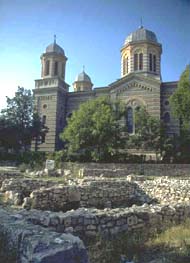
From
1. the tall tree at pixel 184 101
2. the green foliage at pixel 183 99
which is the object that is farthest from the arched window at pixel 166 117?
the green foliage at pixel 183 99

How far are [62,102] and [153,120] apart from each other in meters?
15.6

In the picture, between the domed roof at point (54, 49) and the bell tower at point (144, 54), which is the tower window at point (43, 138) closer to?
the domed roof at point (54, 49)

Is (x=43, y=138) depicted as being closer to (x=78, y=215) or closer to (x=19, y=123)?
(x=19, y=123)

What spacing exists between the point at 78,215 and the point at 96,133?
1036 inches

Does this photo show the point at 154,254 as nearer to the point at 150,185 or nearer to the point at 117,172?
the point at 150,185

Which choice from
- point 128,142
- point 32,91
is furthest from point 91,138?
point 32,91

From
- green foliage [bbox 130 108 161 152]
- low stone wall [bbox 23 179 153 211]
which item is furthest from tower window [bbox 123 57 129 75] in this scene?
low stone wall [bbox 23 179 153 211]

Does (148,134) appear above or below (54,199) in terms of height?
above

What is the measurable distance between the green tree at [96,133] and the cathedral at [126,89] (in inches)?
254

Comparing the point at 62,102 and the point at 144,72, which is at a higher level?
the point at 144,72

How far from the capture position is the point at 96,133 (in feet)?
110

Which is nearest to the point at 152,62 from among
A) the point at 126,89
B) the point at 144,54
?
the point at 144,54

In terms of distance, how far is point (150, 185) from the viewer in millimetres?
16094

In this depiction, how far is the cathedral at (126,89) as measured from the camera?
4181 cm
